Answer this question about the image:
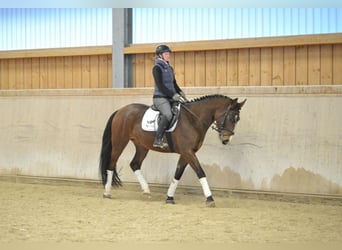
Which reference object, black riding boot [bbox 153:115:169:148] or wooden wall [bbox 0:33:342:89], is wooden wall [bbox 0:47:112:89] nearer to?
wooden wall [bbox 0:33:342:89]

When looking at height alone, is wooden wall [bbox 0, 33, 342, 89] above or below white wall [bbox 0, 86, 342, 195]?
above

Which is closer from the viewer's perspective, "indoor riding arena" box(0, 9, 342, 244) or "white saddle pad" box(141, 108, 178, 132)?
"indoor riding arena" box(0, 9, 342, 244)

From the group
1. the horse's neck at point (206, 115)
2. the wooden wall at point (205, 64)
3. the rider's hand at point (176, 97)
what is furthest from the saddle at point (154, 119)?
the wooden wall at point (205, 64)

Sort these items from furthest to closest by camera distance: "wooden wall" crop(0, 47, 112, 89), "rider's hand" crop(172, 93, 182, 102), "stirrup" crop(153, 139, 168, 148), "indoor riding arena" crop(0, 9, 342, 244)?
"wooden wall" crop(0, 47, 112, 89) → "stirrup" crop(153, 139, 168, 148) → "rider's hand" crop(172, 93, 182, 102) → "indoor riding arena" crop(0, 9, 342, 244)

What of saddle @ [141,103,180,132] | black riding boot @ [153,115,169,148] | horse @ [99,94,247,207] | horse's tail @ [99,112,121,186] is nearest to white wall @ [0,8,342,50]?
horse @ [99,94,247,207]

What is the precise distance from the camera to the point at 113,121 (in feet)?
25.6

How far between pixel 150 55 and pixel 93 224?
14.9 feet

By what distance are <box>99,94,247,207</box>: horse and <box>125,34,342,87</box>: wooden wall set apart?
180cm

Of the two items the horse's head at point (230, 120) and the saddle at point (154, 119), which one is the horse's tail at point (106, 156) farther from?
the horse's head at point (230, 120)

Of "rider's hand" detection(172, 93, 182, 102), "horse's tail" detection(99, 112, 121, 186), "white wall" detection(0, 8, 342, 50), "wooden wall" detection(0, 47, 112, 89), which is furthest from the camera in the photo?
"wooden wall" detection(0, 47, 112, 89)

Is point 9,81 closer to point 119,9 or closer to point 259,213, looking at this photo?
point 119,9

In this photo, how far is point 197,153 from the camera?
8062 millimetres

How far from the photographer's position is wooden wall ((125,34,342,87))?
320 inches

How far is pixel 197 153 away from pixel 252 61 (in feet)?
5.85
